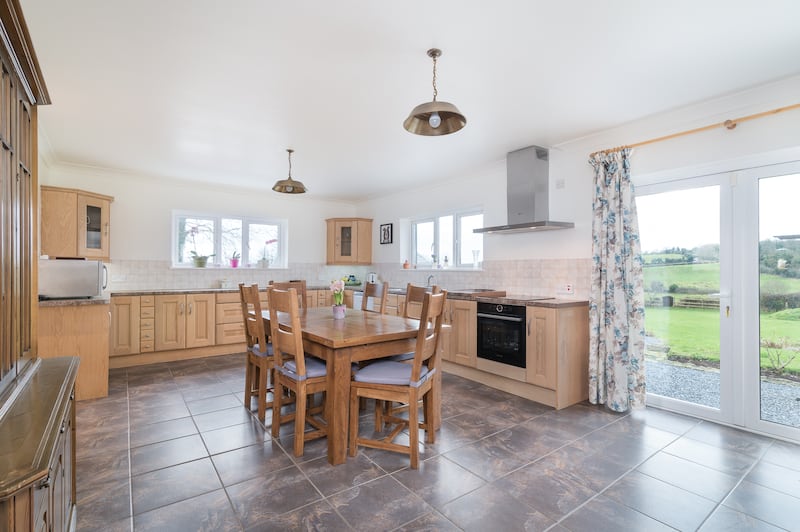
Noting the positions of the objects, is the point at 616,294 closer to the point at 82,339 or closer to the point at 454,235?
the point at 454,235

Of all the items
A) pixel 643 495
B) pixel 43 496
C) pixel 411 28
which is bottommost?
pixel 643 495

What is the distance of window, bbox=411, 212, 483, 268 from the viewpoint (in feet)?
16.7

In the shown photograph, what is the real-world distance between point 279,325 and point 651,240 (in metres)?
3.16

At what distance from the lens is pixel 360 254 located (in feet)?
22.0

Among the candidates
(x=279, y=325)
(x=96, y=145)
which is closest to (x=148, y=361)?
(x=96, y=145)

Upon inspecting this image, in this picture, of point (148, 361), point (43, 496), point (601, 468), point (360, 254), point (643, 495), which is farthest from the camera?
point (360, 254)

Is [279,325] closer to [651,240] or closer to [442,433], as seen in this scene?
[442,433]

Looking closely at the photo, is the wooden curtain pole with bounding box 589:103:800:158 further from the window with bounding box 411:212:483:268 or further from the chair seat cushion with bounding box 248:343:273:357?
the chair seat cushion with bounding box 248:343:273:357

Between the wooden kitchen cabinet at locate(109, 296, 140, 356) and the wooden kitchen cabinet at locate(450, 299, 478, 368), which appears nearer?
the wooden kitchen cabinet at locate(450, 299, 478, 368)

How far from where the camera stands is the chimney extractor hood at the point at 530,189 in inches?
158

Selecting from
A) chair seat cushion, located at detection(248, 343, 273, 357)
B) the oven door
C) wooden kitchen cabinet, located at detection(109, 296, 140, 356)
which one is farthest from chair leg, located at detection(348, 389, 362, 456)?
wooden kitchen cabinet, located at detection(109, 296, 140, 356)

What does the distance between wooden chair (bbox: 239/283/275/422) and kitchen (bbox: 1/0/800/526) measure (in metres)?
1.19

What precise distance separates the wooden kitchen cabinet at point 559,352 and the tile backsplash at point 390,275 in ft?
1.42

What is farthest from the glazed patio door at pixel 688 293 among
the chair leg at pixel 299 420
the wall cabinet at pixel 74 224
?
the wall cabinet at pixel 74 224
